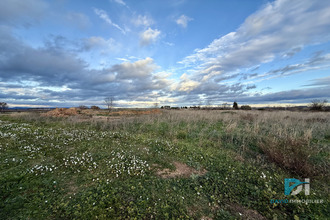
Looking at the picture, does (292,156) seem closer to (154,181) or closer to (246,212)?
(246,212)

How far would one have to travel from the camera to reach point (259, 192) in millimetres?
4352

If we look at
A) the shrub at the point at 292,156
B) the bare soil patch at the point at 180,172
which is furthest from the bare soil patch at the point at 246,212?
the shrub at the point at 292,156

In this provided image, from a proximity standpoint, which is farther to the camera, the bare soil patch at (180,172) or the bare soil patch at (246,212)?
the bare soil patch at (180,172)

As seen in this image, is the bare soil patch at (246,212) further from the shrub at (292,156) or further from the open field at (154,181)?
the shrub at (292,156)

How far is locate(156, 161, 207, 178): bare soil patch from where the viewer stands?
5422mm

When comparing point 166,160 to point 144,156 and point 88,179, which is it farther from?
→ point 88,179

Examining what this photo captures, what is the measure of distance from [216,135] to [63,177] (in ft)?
31.9

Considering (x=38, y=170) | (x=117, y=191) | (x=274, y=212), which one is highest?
(x=38, y=170)

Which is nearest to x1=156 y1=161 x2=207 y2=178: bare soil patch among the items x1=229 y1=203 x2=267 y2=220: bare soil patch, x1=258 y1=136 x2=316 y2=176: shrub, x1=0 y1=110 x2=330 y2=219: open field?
x1=0 y1=110 x2=330 y2=219: open field

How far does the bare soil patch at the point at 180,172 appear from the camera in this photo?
17.8 ft

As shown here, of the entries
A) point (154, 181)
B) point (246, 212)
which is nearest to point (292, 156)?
point (246, 212)

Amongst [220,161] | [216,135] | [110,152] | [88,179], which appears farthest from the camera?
[216,135]

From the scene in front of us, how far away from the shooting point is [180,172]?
5668mm

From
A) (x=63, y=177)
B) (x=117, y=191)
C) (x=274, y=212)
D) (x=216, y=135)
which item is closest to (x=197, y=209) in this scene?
(x=274, y=212)
